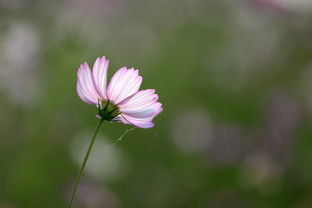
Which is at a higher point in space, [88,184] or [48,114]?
[48,114]

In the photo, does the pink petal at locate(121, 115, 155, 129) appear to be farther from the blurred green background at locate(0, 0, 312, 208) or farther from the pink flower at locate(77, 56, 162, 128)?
the blurred green background at locate(0, 0, 312, 208)

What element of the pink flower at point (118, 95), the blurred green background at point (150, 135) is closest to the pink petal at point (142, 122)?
the pink flower at point (118, 95)

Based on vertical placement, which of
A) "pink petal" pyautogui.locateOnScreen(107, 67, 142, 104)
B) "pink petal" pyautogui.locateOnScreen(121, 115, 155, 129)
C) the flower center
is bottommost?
"pink petal" pyautogui.locateOnScreen(121, 115, 155, 129)

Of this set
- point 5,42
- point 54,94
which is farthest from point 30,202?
point 54,94

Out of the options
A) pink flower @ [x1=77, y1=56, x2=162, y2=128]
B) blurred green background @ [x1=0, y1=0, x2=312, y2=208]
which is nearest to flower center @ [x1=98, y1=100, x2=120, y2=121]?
pink flower @ [x1=77, y1=56, x2=162, y2=128]

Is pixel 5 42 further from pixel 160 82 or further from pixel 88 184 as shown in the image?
pixel 160 82

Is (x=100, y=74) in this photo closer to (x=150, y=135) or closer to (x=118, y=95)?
(x=118, y=95)
